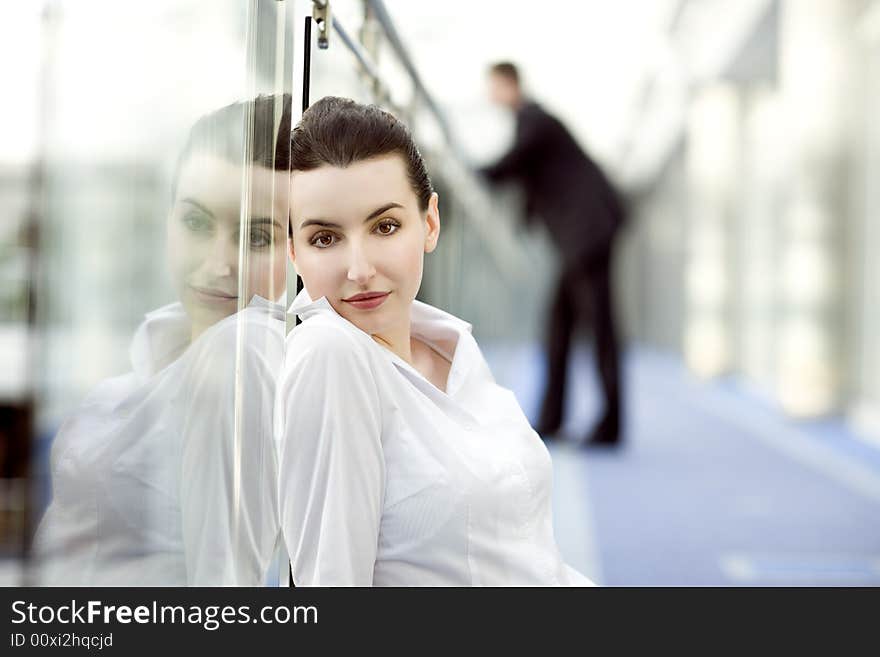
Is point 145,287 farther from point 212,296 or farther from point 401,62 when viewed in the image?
point 401,62

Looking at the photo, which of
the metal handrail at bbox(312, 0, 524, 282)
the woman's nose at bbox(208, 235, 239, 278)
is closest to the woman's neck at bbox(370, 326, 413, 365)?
the woman's nose at bbox(208, 235, 239, 278)

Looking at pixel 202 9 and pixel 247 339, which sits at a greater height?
pixel 202 9

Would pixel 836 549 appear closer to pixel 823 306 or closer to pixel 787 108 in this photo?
pixel 823 306

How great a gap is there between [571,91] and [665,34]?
0.91 metres

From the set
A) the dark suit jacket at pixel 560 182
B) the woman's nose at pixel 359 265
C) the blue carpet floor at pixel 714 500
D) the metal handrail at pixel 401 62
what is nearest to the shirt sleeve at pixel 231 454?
the woman's nose at pixel 359 265

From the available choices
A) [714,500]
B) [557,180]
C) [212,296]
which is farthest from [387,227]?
[714,500]

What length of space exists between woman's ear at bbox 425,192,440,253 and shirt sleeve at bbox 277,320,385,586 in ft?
0.33

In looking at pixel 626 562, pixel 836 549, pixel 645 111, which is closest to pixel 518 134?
pixel 626 562

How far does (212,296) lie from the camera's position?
68 centimetres

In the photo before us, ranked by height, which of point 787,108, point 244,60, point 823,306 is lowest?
point 823,306

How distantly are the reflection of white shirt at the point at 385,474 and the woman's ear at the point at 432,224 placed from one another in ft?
0.27

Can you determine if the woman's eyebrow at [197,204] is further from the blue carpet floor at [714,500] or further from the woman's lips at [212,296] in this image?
the blue carpet floor at [714,500]

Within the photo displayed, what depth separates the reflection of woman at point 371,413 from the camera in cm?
66

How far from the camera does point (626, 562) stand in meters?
2.35
